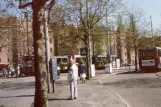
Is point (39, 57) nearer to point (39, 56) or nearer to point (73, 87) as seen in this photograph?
point (39, 56)

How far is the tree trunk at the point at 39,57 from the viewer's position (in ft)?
30.2

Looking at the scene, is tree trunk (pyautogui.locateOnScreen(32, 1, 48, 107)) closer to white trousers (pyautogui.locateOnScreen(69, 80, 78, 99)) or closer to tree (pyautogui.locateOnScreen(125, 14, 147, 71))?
white trousers (pyautogui.locateOnScreen(69, 80, 78, 99))

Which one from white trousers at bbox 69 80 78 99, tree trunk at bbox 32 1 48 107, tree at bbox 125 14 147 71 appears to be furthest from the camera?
tree at bbox 125 14 147 71

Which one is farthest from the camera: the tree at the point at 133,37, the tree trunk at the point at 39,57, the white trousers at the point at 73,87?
the tree at the point at 133,37

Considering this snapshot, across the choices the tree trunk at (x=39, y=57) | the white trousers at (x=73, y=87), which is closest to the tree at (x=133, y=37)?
the white trousers at (x=73, y=87)

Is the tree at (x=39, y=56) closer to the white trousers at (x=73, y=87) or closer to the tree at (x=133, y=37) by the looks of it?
the white trousers at (x=73, y=87)

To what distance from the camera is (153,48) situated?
110 feet

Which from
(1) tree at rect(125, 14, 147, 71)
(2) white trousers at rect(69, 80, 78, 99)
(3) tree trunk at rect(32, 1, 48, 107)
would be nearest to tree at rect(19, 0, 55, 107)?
(3) tree trunk at rect(32, 1, 48, 107)

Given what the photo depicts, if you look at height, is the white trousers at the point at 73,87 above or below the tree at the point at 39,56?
below

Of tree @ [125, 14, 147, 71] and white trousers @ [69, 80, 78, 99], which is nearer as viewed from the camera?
white trousers @ [69, 80, 78, 99]

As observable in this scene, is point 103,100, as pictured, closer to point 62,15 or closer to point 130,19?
point 62,15

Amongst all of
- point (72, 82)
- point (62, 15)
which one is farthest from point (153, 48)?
point (72, 82)

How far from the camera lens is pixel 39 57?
30.1 ft

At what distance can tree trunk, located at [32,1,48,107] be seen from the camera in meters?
9.20
